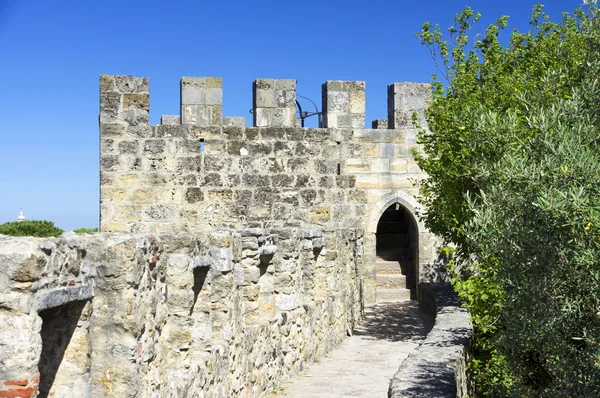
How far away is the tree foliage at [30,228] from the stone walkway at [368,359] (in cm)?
1121

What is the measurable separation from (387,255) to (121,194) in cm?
705

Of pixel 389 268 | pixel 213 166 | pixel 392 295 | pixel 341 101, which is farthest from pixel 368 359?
pixel 389 268

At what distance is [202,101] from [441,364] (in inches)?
282

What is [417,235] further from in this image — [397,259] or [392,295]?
[392,295]

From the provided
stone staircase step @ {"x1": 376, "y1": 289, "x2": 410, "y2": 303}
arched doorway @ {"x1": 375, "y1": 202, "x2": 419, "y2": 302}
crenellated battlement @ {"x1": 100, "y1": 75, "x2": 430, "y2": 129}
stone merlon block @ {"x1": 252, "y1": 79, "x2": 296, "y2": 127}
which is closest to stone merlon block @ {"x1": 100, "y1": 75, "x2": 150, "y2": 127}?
crenellated battlement @ {"x1": 100, "y1": 75, "x2": 430, "y2": 129}

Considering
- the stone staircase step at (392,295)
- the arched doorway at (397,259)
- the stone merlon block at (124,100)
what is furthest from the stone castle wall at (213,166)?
the stone staircase step at (392,295)

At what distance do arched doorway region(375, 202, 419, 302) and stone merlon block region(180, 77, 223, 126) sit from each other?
522 centimetres

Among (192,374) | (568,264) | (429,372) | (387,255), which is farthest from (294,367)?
(387,255)

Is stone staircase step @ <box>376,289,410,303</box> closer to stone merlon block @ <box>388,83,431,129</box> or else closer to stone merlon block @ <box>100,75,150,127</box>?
stone merlon block @ <box>388,83,431,129</box>

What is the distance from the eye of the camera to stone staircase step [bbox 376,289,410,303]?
17250 millimetres

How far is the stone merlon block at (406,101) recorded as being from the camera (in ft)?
52.6

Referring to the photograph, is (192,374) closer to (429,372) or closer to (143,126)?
(429,372)

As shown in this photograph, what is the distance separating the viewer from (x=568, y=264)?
185 inches

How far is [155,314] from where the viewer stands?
525 centimetres
